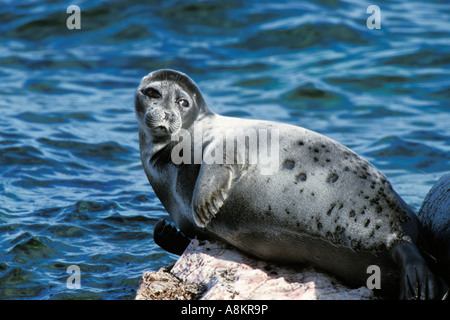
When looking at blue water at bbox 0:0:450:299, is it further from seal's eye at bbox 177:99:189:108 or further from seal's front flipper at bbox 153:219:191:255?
seal's eye at bbox 177:99:189:108

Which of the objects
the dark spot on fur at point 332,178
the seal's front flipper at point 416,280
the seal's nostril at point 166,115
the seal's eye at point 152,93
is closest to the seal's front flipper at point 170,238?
the seal's nostril at point 166,115

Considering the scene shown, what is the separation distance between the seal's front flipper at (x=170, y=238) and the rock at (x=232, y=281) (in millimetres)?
296

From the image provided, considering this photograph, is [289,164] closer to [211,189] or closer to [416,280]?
[211,189]

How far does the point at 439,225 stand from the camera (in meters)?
5.11

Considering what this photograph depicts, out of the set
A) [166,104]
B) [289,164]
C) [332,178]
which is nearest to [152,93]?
[166,104]

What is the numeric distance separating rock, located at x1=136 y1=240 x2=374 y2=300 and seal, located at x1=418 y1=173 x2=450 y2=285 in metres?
0.52

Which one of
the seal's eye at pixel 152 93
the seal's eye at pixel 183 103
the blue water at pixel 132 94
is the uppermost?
the seal's eye at pixel 152 93

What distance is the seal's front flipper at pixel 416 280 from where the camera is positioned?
4445 mm

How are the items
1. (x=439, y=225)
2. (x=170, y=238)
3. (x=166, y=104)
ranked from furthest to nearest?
1. (x=170, y=238)
2. (x=166, y=104)
3. (x=439, y=225)

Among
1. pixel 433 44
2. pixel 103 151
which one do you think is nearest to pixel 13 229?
pixel 103 151

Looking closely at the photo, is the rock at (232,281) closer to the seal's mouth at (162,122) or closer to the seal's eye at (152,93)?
the seal's mouth at (162,122)

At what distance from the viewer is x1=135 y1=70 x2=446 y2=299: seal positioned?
4770 millimetres

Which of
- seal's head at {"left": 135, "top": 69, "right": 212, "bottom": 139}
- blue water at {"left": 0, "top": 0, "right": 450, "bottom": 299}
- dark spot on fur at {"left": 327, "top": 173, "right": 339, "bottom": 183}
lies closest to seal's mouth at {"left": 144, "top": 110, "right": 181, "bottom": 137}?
seal's head at {"left": 135, "top": 69, "right": 212, "bottom": 139}

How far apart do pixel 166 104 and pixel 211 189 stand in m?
0.89
